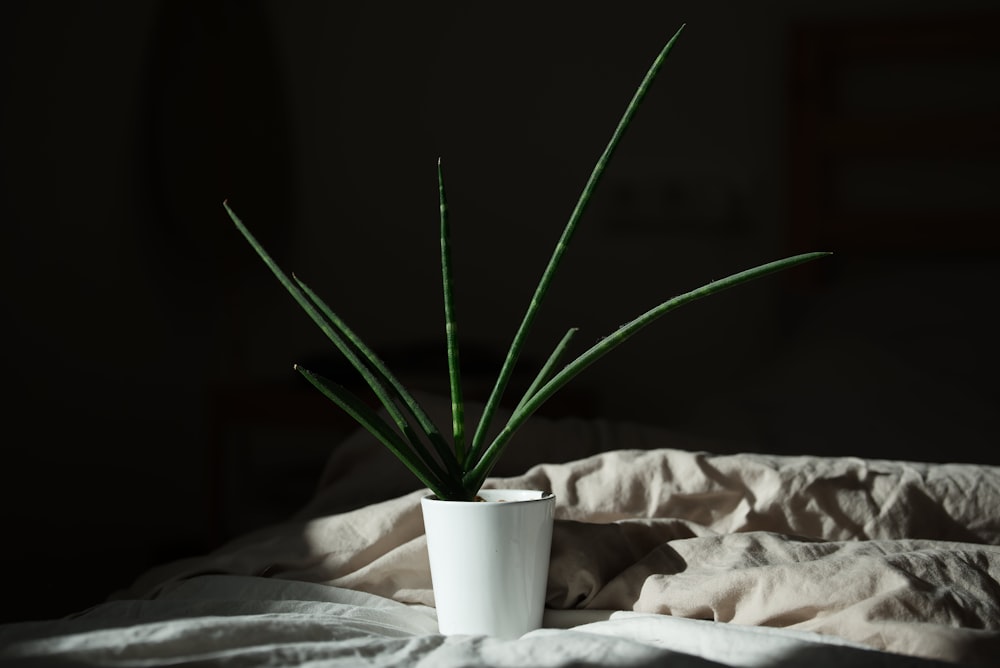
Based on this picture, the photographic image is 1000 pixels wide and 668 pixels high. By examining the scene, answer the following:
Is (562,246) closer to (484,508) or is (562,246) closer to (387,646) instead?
(484,508)

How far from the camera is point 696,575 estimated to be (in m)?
0.86

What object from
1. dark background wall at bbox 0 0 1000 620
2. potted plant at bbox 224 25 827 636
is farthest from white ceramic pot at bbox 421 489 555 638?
dark background wall at bbox 0 0 1000 620

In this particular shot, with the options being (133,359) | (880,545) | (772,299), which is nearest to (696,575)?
(880,545)

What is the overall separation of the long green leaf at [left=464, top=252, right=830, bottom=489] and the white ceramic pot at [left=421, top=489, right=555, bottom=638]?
3 centimetres

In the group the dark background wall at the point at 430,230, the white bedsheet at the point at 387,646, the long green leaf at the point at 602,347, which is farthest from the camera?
Result: the dark background wall at the point at 430,230

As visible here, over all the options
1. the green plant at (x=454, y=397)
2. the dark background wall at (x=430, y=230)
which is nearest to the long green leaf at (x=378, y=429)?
the green plant at (x=454, y=397)

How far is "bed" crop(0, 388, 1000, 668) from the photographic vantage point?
696 mm

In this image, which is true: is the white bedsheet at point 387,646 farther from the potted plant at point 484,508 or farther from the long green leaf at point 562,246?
the long green leaf at point 562,246

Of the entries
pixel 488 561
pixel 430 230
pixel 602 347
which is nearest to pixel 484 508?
pixel 488 561

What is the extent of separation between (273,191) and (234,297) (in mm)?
238

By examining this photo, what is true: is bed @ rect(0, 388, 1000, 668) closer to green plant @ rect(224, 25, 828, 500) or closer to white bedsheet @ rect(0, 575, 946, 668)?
white bedsheet @ rect(0, 575, 946, 668)

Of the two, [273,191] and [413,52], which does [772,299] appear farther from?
[273,191]

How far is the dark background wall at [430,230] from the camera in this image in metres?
1.86

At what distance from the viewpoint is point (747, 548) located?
35.9 inches
